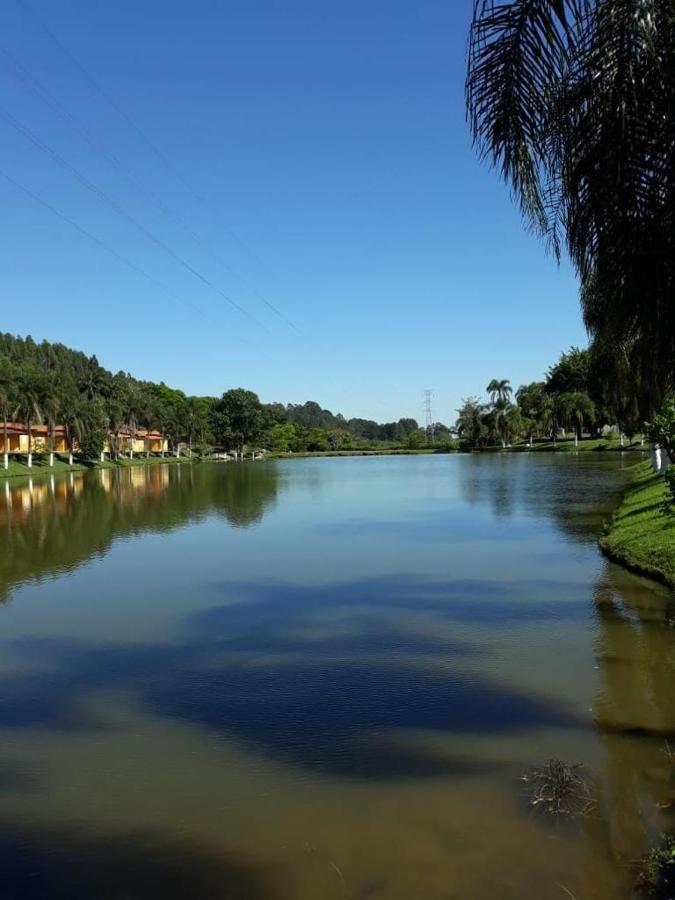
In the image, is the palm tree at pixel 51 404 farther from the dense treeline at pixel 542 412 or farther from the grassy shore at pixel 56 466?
the dense treeline at pixel 542 412

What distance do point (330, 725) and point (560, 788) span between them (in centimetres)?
287

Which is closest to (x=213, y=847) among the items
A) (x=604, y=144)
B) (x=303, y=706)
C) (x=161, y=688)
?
(x=303, y=706)

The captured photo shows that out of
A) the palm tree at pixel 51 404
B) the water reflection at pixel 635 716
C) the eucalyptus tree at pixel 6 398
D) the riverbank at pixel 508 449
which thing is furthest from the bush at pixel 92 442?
the water reflection at pixel 635 716

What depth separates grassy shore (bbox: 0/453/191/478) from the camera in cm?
6894

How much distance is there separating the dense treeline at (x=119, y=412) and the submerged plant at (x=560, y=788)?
69074mm

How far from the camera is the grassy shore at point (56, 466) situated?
68938 mm

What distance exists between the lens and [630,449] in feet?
260

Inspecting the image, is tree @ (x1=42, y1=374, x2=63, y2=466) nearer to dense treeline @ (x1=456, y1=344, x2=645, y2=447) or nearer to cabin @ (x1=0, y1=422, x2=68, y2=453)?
cabin @ (x1=0, y1=422, x2=68, y2=453)

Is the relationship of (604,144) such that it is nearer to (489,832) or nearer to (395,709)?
(489,832)

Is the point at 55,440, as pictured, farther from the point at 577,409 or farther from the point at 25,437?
the point at 577,409

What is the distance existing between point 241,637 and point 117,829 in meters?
6.13

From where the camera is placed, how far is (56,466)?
7969cm

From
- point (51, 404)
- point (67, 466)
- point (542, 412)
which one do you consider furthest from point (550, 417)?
point (51, 404)

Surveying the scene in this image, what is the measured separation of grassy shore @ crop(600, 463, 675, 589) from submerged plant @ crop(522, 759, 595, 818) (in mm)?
7272
